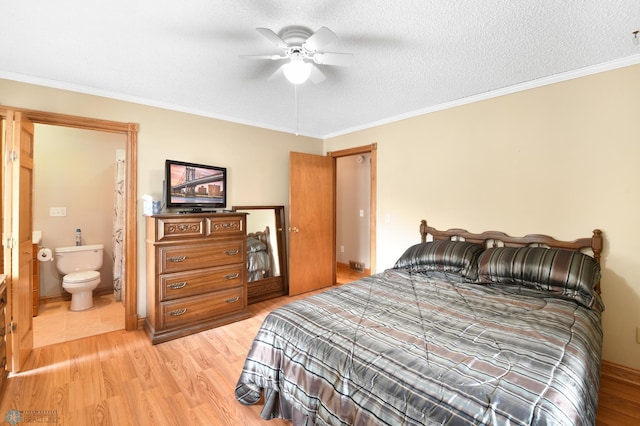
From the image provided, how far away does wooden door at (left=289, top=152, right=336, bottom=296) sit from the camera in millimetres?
4055

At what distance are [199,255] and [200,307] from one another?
0.55 metres

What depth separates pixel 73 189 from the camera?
12.8 feet

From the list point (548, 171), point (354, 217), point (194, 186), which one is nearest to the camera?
point (548, 171)

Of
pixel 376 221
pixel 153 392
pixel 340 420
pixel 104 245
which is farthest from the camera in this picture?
pixel 104 245

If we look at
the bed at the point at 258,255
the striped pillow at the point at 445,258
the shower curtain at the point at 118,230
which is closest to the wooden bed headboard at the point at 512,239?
the striped pillow at the point at 445,258

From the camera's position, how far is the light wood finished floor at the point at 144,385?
5.80 ft

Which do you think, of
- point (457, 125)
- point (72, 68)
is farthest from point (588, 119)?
point (72, 68)

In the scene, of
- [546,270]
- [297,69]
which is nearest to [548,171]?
[546,270]

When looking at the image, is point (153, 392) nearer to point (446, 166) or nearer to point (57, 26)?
point (57, 26)

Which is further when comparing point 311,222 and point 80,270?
point 311,222

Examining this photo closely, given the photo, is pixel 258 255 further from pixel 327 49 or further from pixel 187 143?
pixel 327 49

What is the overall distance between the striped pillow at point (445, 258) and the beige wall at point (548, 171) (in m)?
0.41

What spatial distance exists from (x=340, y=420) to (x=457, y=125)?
9.69ft

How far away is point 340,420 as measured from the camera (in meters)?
1.25
